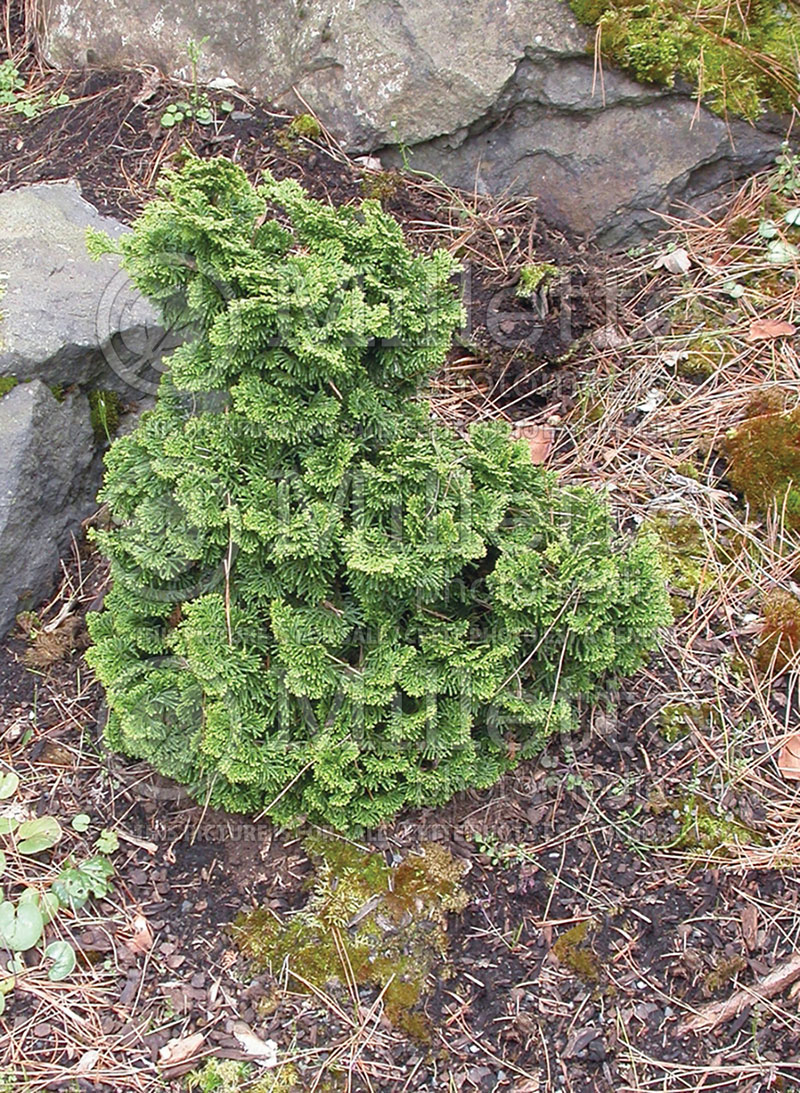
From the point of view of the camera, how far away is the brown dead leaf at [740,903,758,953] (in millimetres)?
2584

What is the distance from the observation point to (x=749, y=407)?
3582mm

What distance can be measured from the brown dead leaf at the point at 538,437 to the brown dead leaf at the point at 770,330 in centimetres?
95

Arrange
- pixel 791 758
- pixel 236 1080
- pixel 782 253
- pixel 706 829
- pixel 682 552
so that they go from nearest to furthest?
pixel 236 1080 < pixel 706 829 < pixel 791 758 < pixel 682 552 < pixel 782 253

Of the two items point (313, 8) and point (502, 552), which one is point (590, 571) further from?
point (313, 8)

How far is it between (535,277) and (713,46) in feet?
4.55

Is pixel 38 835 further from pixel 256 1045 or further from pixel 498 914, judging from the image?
pixel 498 914

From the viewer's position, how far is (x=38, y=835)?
2641mm

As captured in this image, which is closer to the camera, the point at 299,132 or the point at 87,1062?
the point at 87,1062

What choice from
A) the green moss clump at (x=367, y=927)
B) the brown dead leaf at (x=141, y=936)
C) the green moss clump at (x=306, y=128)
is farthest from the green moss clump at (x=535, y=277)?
the brown dead leaf at (x=141, y=936)

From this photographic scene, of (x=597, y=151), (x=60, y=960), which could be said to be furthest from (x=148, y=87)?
(x=60, y=960)

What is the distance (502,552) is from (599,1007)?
4.13ft

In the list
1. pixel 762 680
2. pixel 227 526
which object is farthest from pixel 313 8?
pixel 762 680

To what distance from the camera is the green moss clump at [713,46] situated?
13.1 feet

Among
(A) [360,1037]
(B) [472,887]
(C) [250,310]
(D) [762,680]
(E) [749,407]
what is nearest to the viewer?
(C) [250,310]
